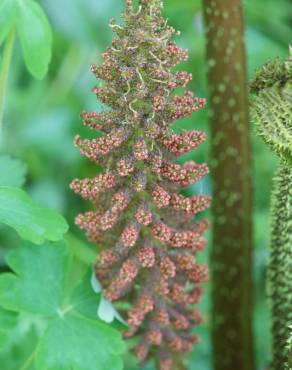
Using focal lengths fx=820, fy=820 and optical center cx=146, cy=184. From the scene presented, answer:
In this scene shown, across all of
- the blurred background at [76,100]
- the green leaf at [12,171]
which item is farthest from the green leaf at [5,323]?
the blurred background at [76,100]

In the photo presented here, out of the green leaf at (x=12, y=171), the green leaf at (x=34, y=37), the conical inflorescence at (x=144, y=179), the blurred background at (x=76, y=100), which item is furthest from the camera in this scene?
the blurred background at (x=76, y=100)

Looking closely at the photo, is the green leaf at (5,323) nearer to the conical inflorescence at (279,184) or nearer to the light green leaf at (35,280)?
the light green leaf at (35,280)

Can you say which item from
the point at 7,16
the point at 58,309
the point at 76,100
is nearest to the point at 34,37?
the point at 7,16

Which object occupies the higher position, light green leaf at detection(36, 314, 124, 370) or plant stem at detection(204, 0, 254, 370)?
plant stem at detection(204, 0, 254, 370)

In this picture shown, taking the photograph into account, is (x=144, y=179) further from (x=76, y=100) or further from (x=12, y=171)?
(x=76, y=100)

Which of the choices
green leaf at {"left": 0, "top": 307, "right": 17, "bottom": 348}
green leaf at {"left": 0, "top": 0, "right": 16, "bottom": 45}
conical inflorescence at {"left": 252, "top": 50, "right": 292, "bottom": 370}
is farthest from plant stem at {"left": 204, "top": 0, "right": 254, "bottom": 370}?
green leaf at {"left": 0, "top": 307, "right": 17, "bottom": 348}

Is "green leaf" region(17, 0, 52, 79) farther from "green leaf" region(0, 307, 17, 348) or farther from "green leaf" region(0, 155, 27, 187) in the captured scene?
"green leaf" region(0, 307, 17, 348)

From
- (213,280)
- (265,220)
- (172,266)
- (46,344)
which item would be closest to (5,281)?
(46,344)
